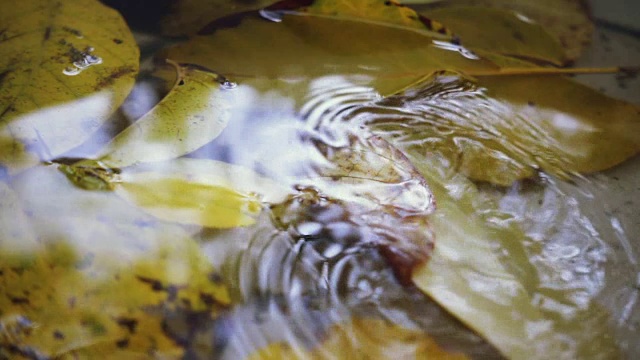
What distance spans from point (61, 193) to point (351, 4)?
19.7 inches

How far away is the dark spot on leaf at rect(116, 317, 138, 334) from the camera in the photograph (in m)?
0.62

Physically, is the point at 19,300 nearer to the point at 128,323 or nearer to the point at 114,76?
the point at 128,323

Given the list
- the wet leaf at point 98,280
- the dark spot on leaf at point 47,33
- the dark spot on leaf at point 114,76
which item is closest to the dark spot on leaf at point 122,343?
the wet leaf at point 98,280

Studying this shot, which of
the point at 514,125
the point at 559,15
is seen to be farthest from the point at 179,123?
the point at 559,15

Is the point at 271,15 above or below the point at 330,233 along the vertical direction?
above

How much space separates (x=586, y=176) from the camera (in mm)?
797

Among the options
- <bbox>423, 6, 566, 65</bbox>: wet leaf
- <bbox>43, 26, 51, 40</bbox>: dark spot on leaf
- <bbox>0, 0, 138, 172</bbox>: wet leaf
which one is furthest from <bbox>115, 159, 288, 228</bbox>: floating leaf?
<bbox>423, 6, 566, 65</bbox>: wet leaf

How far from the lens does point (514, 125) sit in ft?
2.78

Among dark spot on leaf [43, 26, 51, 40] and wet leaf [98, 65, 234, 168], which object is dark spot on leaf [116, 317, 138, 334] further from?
dark spot on leaf [43, 26, 51, 40]

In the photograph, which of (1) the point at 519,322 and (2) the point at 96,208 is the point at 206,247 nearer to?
(2) the point at 96,208

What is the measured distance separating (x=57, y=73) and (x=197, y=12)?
0.24m

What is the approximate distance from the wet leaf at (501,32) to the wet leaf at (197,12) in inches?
11.7

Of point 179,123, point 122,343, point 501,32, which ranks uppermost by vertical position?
point 501,32

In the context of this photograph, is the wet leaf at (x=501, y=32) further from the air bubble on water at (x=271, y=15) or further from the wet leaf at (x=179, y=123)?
the wet leaf at (x=179, y=123)
